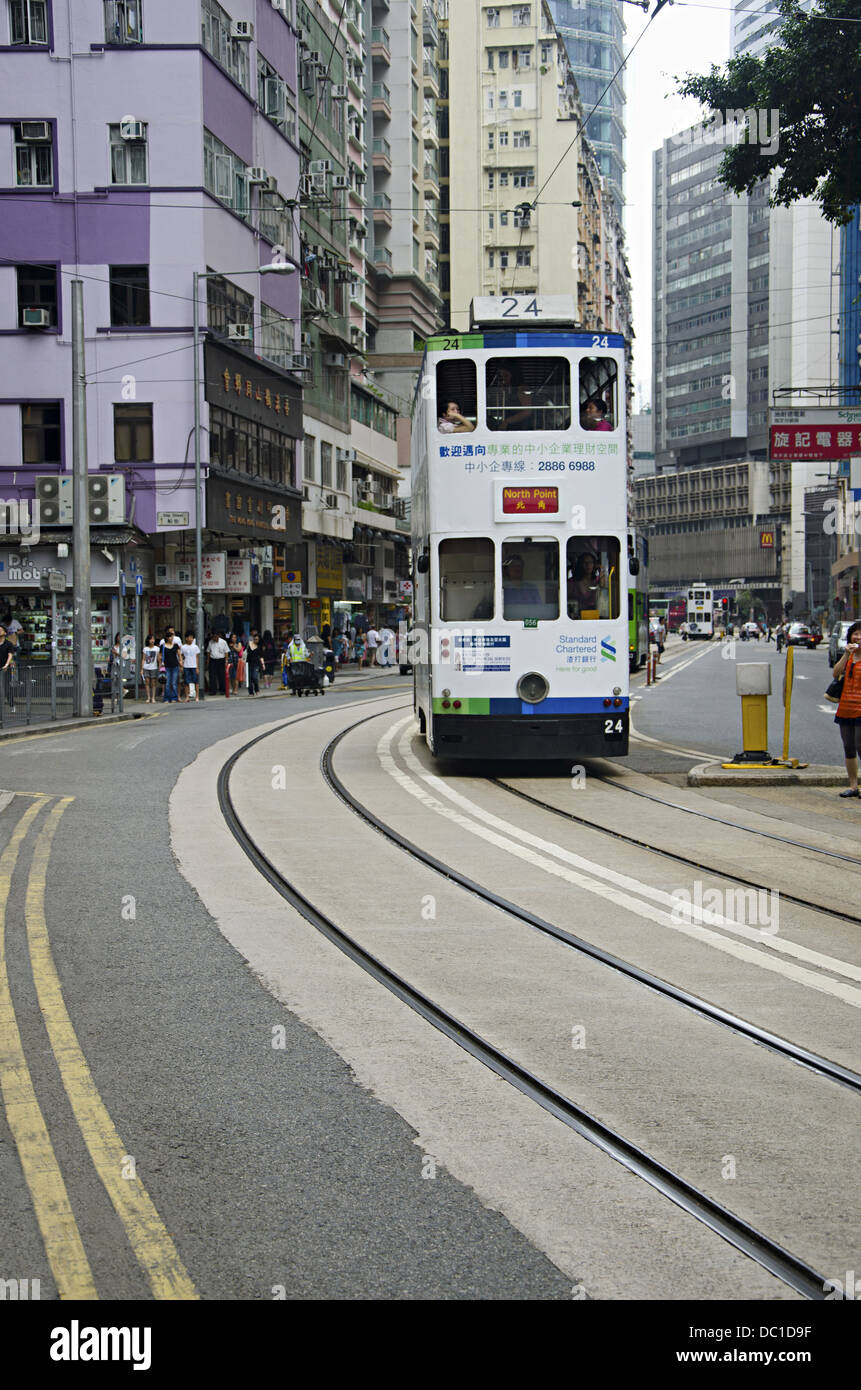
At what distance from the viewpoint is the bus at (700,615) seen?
4700 inches

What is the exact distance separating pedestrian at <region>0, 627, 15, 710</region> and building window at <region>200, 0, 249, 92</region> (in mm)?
20016

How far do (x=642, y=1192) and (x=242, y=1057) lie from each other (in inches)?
77.1

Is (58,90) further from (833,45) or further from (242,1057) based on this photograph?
(242,1057)

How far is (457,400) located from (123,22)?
1162 inches

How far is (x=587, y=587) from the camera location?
52.9ft

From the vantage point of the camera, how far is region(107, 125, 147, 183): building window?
39.8 meters

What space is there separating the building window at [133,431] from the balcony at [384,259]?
35.7 meters

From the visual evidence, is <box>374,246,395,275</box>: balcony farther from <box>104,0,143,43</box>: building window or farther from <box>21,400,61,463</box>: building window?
<box>21,400,61,463</box>: building window

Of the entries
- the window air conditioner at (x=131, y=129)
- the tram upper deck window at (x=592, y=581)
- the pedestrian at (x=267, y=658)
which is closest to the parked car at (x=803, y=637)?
the pedestrian at (x=267, y=658)

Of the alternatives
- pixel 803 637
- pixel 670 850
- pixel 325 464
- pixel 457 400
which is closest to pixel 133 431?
pixel 325 464

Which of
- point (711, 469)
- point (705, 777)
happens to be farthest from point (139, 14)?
point (711, 469)

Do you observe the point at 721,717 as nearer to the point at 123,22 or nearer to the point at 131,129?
the point at 131,129

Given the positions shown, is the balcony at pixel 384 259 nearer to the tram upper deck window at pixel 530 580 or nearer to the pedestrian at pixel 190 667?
the pedestrian at pixel 190 667

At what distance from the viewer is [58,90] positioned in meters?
39.6
